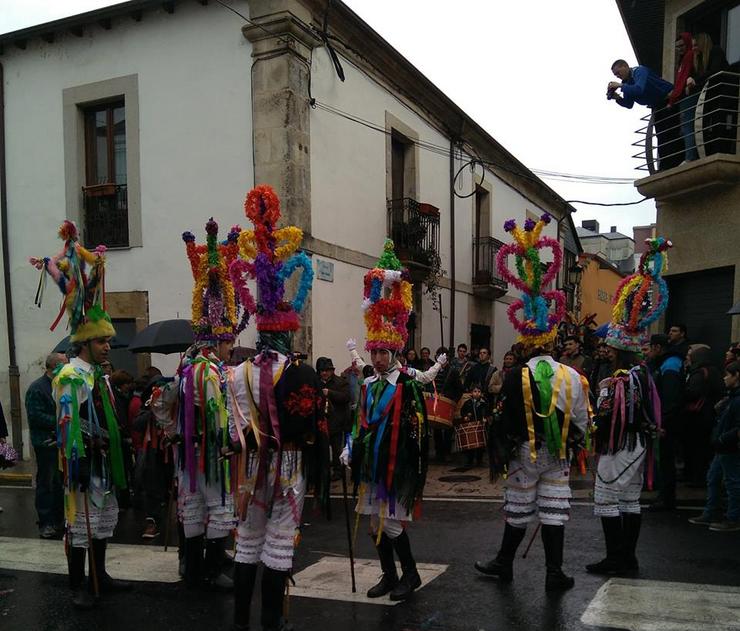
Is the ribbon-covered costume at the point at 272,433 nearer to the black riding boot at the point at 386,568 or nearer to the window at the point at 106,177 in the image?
the black riding boot at the point at 386,568

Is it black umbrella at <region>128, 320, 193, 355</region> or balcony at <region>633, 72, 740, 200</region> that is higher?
balcony at <region>633, 72, 740, 200</region>

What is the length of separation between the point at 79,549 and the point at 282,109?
7.37 meters

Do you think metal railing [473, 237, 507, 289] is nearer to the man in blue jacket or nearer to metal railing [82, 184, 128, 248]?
the man in blue jacket

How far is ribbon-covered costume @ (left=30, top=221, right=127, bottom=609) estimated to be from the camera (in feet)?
15.4

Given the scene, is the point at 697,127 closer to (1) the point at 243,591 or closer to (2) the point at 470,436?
(2) the point at 470,436

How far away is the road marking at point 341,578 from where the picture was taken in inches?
184

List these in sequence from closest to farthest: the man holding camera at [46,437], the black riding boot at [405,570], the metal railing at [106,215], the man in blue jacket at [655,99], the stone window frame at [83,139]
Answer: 1. the black riding boot at [405,570]
2. the man holding camera at [46,437]
3. the man in blue jacket at [655,99]
4. the stone window frame at [83,139]
5. the metal railing at [106,215]

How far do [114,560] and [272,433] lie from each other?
8.80 ft

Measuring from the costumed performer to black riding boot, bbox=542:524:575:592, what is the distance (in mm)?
922

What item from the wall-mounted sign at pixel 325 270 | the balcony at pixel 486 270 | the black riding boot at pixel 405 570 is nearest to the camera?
the black riding boot at pixel 405 570

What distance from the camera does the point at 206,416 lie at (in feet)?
16.6

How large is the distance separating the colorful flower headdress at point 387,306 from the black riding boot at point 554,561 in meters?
1.69

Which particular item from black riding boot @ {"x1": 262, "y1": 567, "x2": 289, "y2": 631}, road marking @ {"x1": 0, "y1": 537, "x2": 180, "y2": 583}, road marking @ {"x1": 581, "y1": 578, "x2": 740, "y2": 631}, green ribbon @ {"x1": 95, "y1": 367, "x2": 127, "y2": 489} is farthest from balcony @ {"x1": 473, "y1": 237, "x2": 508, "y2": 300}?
black riding boot @ {"x1": 262, "y1": 567, "x2": 289, "y2": 631}

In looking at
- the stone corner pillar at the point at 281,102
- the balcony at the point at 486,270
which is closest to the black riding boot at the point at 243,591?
the stone corner pillar at the point at 281,102
